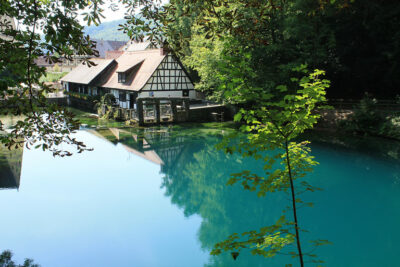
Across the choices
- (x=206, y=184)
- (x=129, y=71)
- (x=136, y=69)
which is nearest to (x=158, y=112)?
(x=136, y=69)

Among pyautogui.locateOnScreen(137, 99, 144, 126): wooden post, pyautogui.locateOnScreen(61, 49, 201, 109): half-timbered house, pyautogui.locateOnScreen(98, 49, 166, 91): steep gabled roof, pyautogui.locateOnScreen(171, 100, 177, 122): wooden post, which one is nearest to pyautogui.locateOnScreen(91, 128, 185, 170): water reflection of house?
pyautogui.locateOnScreen(137, 99, 144, 126): wooden post

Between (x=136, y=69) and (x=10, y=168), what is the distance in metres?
15.3

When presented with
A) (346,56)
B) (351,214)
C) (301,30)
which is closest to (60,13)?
(351,214)

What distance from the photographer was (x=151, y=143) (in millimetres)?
19281

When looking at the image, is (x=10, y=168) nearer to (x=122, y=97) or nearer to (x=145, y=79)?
(x=145, y=79)

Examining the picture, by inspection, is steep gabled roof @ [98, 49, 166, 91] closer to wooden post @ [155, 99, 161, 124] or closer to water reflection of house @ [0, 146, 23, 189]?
wooden post @ [155, 99, 161, 124]

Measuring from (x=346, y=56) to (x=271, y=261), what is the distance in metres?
19.0

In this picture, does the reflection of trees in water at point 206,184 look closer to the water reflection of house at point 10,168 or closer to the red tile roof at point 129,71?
the water reflection of house at point 10,168

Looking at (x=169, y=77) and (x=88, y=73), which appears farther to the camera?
(x=88, y=73)

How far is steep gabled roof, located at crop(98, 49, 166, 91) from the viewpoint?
85.4 ft

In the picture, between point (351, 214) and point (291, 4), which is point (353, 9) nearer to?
point (291, 4)

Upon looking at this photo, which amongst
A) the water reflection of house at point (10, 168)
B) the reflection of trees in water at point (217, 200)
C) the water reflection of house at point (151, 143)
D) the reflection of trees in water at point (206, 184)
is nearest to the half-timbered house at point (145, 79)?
the water reflection of house at point (151, 143)

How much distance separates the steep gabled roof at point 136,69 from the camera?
85.4ft

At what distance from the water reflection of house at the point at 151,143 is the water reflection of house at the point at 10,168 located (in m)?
4.93
